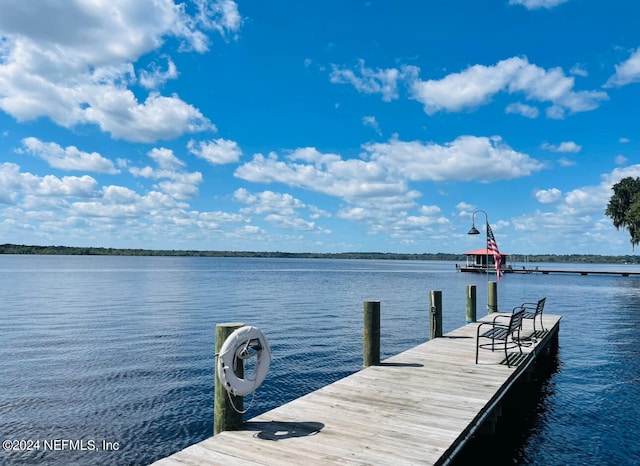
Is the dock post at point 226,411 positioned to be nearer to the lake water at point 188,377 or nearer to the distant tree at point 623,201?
the lake water at point 188,377

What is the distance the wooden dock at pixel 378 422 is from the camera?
5133mm

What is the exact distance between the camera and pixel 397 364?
385 inches

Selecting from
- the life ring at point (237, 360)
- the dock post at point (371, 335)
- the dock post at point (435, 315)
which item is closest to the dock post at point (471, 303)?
the dock post at point (435, 315)

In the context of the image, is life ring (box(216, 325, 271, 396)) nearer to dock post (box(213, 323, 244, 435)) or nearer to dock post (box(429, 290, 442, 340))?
dock post (box(213, 323, 244, 435))

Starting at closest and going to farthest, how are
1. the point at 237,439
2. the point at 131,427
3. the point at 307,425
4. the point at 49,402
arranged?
1. the point at 237,439
2. the point at 307,425
3. the point at 131,427
4. the point at 49,402

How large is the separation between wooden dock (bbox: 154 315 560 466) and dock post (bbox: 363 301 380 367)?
214mm

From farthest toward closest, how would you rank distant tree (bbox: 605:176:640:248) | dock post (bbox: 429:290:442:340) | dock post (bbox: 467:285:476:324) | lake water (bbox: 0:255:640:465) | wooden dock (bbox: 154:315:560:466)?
distant tree (bbox: 605:176:640:248) → dock post (bbox: 467:285:476:324) → dock post (bbox: 429:290:442:340) → lake water (bbox: 0:255:640:465) → wooden dock (bbox: 154:315:560:466)

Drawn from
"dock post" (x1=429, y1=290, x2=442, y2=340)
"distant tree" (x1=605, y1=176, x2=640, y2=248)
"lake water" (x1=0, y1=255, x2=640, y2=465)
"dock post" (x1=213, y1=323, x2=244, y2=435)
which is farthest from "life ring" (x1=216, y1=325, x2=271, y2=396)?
"distant tree" (x1=605, y1=176, x2=640, y2=248)

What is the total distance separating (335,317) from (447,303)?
1150 cm

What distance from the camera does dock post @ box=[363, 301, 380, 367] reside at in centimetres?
963

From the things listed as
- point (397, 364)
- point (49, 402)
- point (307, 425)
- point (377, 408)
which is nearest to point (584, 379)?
point (397, 364)

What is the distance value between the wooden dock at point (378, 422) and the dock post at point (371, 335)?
214 mm

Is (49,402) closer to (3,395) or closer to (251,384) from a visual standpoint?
(3,395)

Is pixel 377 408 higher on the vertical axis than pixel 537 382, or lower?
higher
